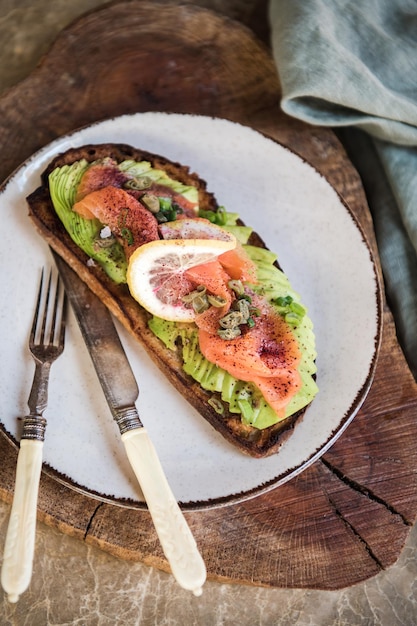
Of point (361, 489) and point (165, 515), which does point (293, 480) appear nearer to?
point (361, 489)

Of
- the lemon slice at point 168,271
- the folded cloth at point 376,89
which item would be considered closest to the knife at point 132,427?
the lemon slice at point 168,271

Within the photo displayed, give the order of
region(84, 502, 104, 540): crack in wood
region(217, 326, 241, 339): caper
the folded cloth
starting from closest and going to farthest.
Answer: region(217, 326, 241, 339): caper, region(84, 502, 104, 540): crack in wood, the folded cloth

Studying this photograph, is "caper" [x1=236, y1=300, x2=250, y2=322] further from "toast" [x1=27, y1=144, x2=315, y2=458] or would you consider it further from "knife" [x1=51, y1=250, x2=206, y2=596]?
"knife" [x1=51, y1=250, x2=206, y2=596]

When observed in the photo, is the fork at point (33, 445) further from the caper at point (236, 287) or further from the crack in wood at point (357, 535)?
the crack in wood at point (357, 535)

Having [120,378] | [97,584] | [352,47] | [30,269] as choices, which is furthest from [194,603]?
[352,47]

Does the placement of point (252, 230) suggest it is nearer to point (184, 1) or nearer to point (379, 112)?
point (379, 112)

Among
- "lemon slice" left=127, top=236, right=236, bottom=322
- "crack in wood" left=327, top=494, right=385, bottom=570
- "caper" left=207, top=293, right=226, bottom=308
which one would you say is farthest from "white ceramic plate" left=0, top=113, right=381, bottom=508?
"caper" left=207, top=293, right=226, bottom=308

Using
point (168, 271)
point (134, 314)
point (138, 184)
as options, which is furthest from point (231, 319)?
point (138, 184)
